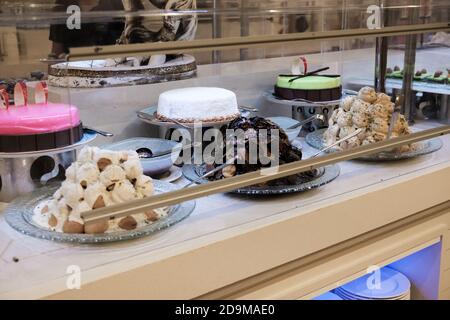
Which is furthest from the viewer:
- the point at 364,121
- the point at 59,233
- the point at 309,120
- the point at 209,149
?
the point at 309,120

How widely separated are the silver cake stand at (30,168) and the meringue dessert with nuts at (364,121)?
0.64m

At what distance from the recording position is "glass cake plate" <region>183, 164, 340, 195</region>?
45.9 inches

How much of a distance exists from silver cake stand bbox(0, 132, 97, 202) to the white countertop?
11 centimetres

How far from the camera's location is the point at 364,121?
140 cm

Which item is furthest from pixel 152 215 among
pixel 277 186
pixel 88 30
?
pixel 88 30

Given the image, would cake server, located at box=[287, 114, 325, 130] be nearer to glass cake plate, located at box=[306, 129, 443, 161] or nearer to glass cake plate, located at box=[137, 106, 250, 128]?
glass cake plate, located at box=[306, 129, 443, 161]

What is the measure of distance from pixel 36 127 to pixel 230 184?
0.41m

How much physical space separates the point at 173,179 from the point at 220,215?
6.7 inches

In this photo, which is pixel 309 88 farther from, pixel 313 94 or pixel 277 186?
pixel 277 186

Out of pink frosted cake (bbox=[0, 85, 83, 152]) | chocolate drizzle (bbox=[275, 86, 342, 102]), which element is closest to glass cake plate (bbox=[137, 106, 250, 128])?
pink frosted cake (bbox=[0, 85, 83, 152])

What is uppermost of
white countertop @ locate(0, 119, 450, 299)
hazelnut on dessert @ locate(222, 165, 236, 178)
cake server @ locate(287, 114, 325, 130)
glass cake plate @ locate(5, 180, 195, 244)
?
cake server @ locate(287, 114, 325, 130)

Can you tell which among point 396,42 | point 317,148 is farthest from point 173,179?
point 396,42

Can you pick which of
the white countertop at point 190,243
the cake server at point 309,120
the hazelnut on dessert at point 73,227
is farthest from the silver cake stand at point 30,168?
the cake server at point 309,120

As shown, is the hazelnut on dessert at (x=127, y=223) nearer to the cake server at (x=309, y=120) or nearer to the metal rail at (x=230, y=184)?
the metal rail at (x=230, y=184)
